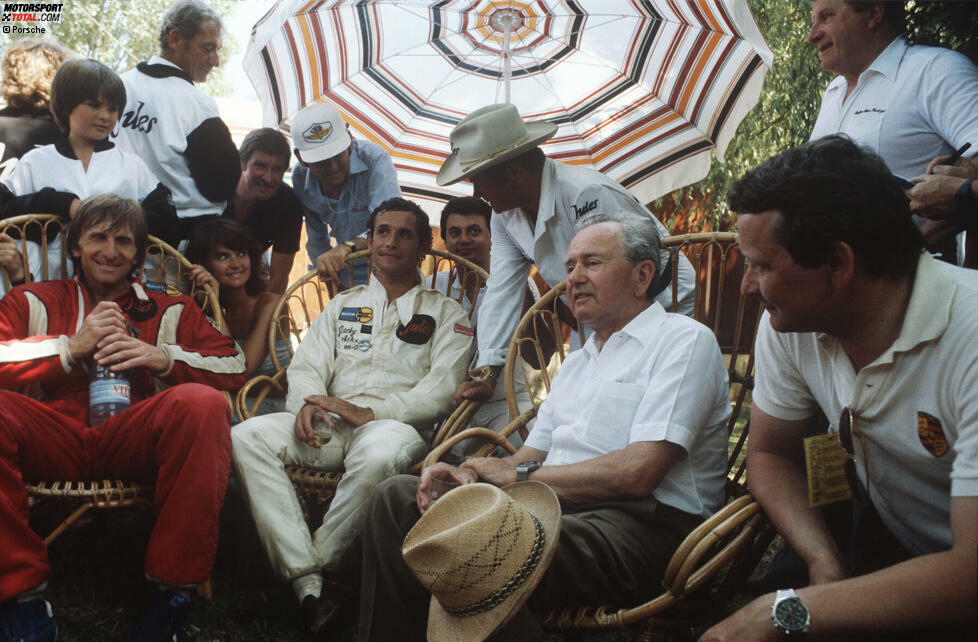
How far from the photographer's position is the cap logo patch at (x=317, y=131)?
13.2 ft

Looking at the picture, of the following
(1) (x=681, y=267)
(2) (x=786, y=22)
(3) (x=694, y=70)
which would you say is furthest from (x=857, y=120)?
(2) (x=786, y=22)

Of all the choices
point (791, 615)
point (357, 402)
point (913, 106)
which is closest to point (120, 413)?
point (357, 402)

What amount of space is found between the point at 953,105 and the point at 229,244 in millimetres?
2945

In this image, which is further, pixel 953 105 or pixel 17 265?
pixel 17 265

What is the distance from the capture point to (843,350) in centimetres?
173

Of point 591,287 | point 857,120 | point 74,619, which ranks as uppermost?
point 857,120

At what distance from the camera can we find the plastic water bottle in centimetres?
267

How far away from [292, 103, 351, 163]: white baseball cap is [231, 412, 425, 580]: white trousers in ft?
5.34

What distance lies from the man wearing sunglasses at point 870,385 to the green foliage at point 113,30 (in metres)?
16.9

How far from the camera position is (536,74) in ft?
14.5

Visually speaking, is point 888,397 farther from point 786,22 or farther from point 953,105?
point 786,22

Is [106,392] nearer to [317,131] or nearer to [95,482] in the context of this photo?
[95,482]

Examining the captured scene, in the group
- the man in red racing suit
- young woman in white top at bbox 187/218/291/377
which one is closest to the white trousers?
the man in red racing suit

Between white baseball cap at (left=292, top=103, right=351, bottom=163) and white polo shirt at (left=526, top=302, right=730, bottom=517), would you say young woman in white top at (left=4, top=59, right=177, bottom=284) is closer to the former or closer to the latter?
white baseball cap at (left=292, top=103, right=351, bottom=163)
